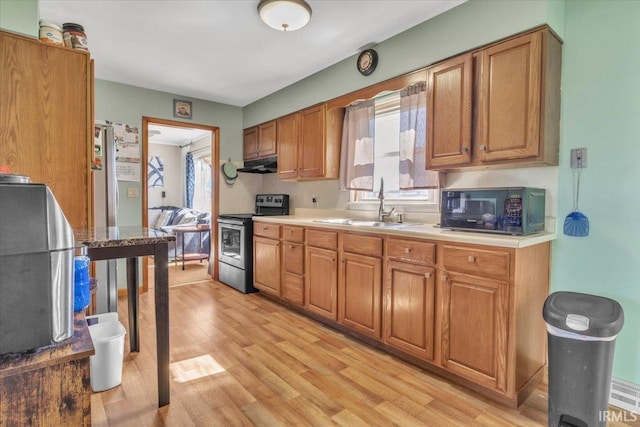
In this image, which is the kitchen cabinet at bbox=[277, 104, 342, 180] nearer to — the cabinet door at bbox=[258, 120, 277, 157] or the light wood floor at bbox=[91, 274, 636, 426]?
the cabinet door at bbox=[258, 120, 277, 157]

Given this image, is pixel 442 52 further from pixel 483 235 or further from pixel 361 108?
pixel 483 235

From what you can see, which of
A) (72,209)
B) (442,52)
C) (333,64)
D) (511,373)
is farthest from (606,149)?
(72,209)

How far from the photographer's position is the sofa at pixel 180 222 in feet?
19.3

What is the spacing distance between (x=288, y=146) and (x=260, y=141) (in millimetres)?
686

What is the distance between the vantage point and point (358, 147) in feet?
10.5

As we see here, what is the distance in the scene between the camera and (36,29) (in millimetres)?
1844

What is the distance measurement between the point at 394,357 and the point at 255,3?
2.63 metres

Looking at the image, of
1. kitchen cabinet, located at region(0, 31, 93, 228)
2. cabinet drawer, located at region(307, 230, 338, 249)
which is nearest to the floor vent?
cabinet drawer, located at region(307, 230, 338, 249)

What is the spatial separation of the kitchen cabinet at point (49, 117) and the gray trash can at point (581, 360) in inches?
Result: 104

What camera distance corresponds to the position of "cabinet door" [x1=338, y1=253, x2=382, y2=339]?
2.43 metres

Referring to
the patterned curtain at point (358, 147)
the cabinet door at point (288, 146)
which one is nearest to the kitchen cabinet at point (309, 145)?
the cabinet door at point (288, 146)

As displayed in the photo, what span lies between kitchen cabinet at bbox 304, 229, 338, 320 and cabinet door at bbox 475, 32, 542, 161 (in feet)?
4.43

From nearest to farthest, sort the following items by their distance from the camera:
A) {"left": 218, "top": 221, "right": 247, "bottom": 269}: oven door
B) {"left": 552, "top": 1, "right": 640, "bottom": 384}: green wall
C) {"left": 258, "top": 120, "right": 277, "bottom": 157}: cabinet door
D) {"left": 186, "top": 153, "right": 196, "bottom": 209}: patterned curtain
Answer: {"left": 552, "top": 1, "right": 640, "bottom": 384}: green wall
{"left": 218, "top": 221, "right": 247, "bottom": 269}: oven door
{"left": 258, "top": 120, "right": 277, "bottom": 157}: cabinet door
{"left": 186, "top": 153, "right": 196, "bottom": 209}: patterned curtain

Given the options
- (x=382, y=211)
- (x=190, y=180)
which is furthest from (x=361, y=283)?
(x=190, y=180)
